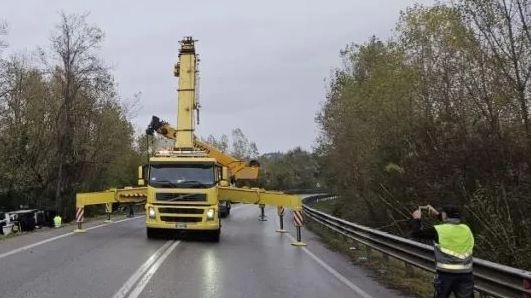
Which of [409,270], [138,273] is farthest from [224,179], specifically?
A: [138,273]

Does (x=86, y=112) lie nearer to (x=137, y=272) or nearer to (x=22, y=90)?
(x=22, y=90)

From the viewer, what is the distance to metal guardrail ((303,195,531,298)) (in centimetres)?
807

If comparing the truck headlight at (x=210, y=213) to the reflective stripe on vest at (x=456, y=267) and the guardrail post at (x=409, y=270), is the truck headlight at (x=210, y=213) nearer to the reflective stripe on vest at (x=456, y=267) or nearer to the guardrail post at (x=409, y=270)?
the guardrail post at (x=409, y=270)

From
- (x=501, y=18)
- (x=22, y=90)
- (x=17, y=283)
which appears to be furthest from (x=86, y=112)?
(x=17, y=283)

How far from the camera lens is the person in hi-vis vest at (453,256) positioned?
7.77 metres

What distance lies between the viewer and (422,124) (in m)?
24.7

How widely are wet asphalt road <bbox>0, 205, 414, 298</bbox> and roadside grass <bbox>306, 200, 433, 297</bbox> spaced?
393mm

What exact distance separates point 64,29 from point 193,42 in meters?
22.2

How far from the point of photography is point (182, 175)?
19.7 meters

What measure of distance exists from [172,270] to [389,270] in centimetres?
Answer: 492

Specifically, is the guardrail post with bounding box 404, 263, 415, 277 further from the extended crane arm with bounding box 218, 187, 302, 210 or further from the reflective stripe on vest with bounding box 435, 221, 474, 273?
the extended crane arm with bounding box 218, 187, 302, 210

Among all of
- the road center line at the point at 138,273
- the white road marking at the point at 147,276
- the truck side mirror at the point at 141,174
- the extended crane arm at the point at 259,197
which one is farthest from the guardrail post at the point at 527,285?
the truck side mirror at the point at 141,174

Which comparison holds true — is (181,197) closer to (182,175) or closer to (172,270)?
(182,175)

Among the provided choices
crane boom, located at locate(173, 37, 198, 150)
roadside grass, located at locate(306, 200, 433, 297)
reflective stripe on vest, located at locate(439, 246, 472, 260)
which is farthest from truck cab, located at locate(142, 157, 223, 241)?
reflective stripe on vest, located at locate(439, 246, 472, 260)
